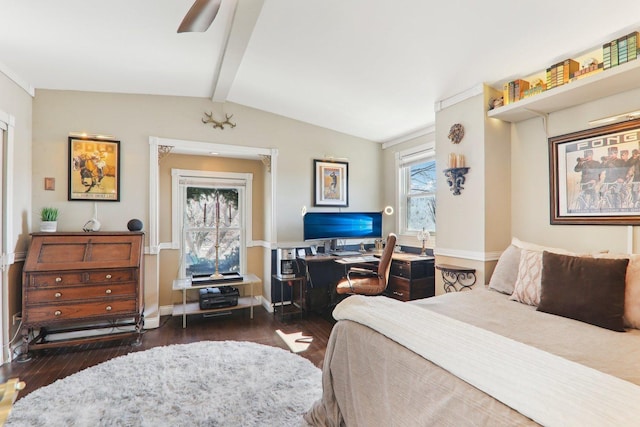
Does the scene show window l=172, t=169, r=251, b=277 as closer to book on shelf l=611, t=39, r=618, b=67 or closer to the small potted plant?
the small potted plant

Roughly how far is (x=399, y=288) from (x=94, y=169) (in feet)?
11.9

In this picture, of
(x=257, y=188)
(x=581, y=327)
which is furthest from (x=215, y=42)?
(x=581, y=327)

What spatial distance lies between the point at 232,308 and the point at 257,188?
1751 millimetres

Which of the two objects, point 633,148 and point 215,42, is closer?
point 633,148

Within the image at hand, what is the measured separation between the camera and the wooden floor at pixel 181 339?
8.58ft

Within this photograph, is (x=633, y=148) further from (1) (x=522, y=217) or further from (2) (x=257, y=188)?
(2) (x=257, y=188)

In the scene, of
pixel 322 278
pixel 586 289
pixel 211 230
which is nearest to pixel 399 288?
pixel 322 278

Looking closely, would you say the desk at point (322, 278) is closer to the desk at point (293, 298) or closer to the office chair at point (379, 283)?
the desk at point (293, 298)

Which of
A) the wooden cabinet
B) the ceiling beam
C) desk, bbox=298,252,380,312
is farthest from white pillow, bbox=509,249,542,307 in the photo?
the ceiling beam

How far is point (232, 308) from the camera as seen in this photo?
3.91 metres

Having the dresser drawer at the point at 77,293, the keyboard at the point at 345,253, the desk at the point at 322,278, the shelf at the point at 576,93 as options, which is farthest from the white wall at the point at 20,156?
the shelf at the point at 576,93

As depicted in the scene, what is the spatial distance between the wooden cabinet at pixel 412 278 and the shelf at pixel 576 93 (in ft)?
5.61

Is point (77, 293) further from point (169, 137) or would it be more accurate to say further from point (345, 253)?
point (345, 253)

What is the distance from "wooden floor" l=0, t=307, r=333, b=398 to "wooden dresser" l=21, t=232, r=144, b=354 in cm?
11
